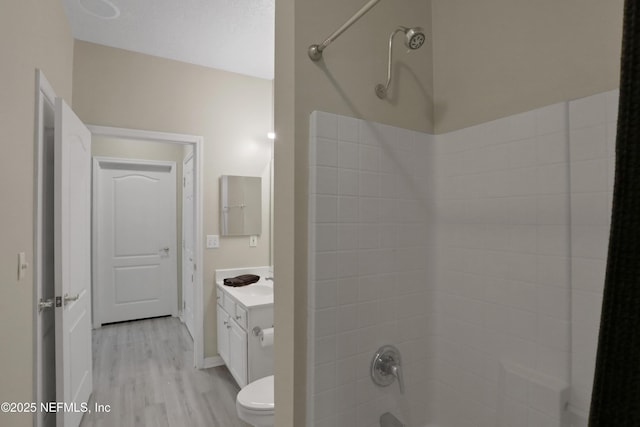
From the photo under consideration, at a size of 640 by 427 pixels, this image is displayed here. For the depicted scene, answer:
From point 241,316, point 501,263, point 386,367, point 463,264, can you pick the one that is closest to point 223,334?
point 241,316

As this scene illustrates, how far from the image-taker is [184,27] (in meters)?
2.34

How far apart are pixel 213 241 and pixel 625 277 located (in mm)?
3023

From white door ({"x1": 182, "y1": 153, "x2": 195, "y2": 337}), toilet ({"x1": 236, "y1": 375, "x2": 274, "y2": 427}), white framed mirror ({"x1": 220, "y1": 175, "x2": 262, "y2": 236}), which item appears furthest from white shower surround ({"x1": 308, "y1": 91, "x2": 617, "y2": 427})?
white door ({"x1": 182, "y1": 153, "x2": 195, "y2": 337})

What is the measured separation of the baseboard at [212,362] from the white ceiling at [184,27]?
268cm

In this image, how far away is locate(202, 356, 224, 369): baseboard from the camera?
2.91 m

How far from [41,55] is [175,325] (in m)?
3.31

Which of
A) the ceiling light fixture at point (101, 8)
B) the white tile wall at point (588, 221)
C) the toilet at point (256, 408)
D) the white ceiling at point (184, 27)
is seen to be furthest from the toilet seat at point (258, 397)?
the ceiling light fixture at point (101, 8)

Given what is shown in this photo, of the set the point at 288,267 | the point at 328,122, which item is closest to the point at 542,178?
the point at 328,122

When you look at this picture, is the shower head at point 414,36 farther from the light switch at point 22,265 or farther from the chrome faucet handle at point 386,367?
the light switch at point 22,265

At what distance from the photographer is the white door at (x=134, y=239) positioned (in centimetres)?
399

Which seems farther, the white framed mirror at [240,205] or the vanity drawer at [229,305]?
the white framed mirror at [240,205]

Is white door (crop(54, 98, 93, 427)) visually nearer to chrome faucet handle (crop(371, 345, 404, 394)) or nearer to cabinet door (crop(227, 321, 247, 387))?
cabinet door (crop(227, 321, 247, 387))

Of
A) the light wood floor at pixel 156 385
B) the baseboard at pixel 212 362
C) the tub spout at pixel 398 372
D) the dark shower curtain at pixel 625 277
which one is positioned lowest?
the light wood floor at pixel 156 385

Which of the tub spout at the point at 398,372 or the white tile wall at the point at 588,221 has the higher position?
the white tile wall at the point at 588,221
